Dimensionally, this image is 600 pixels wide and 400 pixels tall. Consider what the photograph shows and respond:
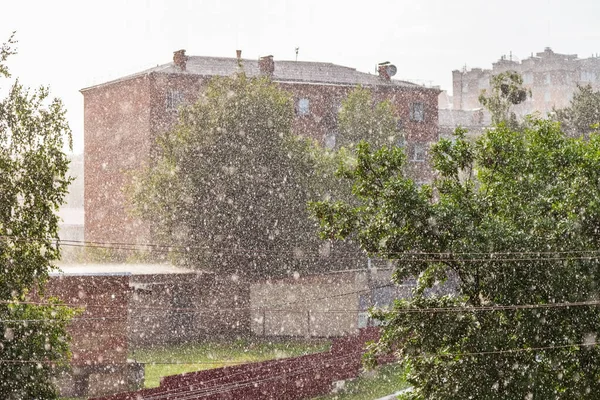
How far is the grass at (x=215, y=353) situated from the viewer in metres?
37.9

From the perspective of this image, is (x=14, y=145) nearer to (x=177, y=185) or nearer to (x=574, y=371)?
(x=574, y=371)

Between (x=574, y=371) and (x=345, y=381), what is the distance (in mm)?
17033

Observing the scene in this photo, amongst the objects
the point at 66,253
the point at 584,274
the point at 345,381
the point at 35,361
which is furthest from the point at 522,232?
the point at 66,253

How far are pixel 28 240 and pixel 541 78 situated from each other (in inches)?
4205

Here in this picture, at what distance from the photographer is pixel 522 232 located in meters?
19.5

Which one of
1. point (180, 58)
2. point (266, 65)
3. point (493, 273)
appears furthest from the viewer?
point (266, 65)

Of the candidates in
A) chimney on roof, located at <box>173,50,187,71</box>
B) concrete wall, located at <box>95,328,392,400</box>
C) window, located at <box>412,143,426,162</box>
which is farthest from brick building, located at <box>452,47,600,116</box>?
concrete wall, located at <box>95,328,392,400</box>

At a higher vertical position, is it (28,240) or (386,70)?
(386,70)

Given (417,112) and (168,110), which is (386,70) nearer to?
(417,112)

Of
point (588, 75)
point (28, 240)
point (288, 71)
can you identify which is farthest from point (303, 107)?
point (588, 75)

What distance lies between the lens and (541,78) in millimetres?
117875

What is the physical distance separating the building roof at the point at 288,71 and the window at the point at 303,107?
1.49 meters

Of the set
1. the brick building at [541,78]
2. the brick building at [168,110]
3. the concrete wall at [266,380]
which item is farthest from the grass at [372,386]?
the brick building at [541,78]

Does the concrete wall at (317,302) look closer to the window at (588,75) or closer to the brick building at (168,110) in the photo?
the brick building at (168,110)
